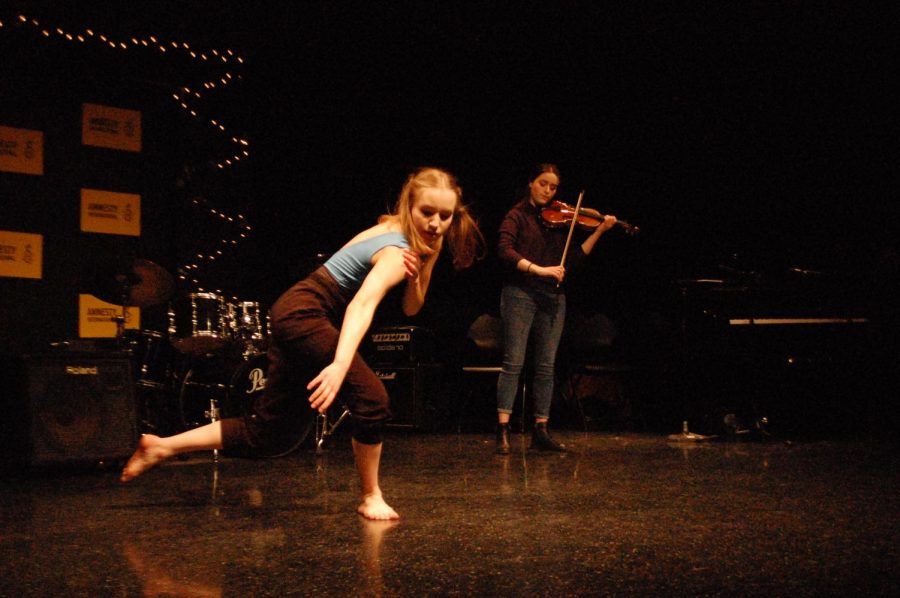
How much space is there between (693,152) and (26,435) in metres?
5.52

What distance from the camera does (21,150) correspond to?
5969 millimetres

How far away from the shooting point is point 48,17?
607 centimetres

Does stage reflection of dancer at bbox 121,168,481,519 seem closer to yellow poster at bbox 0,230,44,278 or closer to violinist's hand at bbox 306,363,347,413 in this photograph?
violinist's hand at bbox 306,363,347,413

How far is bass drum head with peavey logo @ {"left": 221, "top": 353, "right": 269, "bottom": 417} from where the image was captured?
559 cm

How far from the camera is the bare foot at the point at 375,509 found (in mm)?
3133

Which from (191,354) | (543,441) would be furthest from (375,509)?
(191,354)

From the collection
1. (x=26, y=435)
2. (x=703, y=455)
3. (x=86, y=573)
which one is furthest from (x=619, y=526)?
(x=26, y=435)

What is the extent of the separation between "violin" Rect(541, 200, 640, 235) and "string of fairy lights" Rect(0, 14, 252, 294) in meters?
2.70

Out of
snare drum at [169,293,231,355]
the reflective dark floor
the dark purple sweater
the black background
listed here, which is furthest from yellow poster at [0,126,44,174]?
the dark purple sweater

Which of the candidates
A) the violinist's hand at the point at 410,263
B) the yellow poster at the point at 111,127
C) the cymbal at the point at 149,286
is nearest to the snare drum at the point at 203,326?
the cymbal at the point at 149,286

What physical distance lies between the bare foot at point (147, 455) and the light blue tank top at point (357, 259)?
0.93m

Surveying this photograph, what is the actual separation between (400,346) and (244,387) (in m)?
1.63

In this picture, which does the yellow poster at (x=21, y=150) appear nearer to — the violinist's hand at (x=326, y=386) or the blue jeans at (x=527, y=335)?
the blue jeans at (x=527, y=335)

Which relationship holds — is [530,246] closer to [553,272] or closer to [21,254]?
[553,272]
